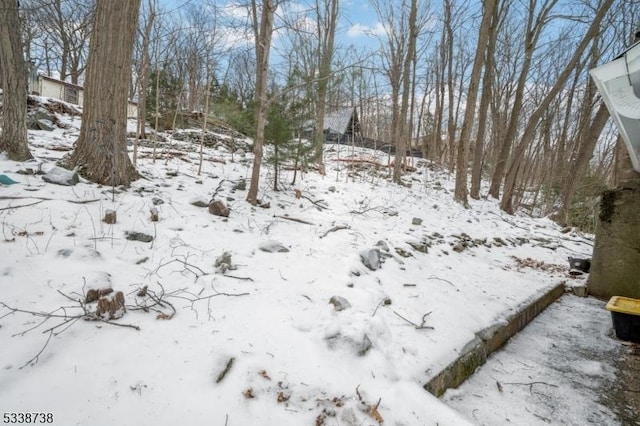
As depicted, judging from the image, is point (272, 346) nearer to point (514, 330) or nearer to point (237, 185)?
point (514, 330)

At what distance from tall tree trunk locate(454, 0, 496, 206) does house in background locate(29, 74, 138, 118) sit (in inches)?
626

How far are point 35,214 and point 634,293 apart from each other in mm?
6364

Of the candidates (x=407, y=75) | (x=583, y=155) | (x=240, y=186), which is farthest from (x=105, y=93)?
(x=583, y=155)

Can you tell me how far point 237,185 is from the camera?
5.34 metres

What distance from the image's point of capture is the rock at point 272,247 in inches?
124

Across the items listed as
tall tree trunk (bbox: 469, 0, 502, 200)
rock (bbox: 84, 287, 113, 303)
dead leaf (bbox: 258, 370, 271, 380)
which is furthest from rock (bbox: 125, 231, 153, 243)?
tall tree trunk (bbox: 469, 0, 502, 200)

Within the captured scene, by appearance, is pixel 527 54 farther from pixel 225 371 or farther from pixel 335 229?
pixel 225 371

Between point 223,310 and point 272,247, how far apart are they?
1214mm

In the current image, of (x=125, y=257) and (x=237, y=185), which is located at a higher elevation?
(x=237, y=185)

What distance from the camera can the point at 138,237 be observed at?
279cm

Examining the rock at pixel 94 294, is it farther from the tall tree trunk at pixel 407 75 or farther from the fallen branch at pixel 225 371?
the tall tree trunk at pixel 407 75

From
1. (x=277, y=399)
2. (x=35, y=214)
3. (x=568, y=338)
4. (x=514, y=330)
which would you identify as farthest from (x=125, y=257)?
(x=568, y=338)

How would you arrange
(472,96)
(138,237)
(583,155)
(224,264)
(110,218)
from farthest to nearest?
(583,155), (472,96), (110,218), (138,237), (224,264)

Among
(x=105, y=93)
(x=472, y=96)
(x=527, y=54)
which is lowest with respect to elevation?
(x=105, y=93)
